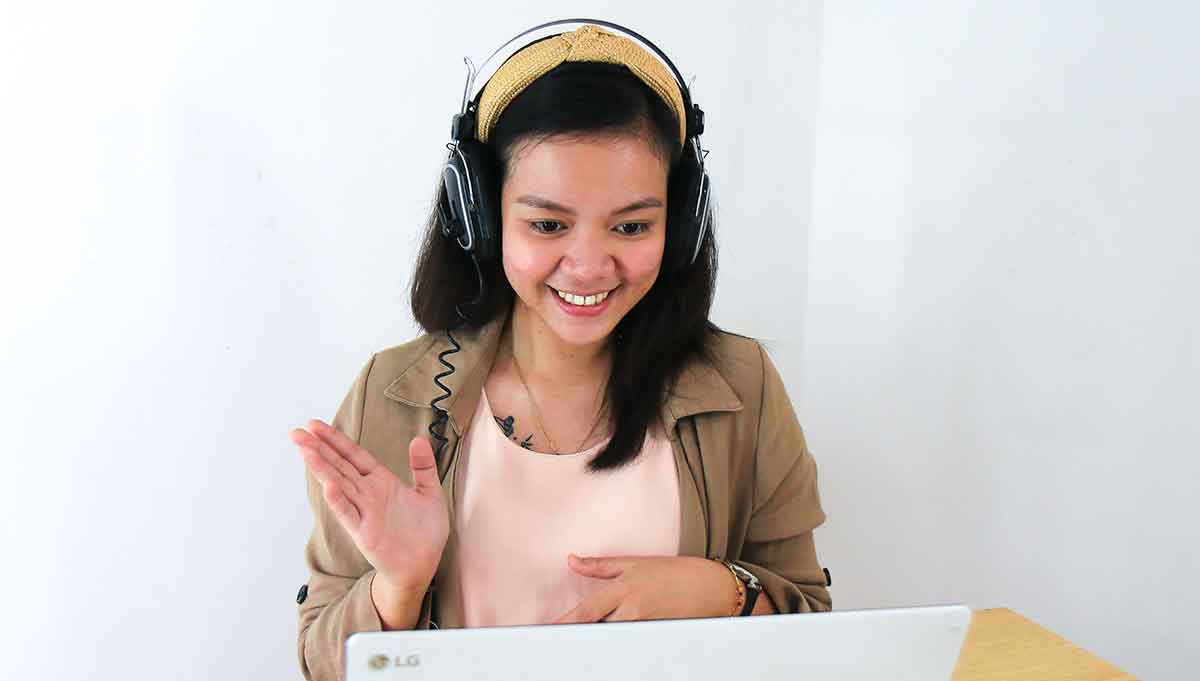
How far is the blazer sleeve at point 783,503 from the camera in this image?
125 cm

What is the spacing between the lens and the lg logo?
609mm

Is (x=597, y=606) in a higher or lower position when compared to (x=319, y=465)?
lower

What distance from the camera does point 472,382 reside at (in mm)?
1186

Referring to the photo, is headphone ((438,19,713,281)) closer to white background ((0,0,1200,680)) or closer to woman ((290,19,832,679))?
woman ((290,19,832,679))

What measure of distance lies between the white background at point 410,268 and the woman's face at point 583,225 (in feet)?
2.06

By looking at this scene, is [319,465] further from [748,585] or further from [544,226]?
[748,585]

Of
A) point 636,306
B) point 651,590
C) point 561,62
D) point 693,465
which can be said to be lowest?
point 651,590

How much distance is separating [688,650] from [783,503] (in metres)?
0.64

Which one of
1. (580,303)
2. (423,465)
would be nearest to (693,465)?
(580,303)
